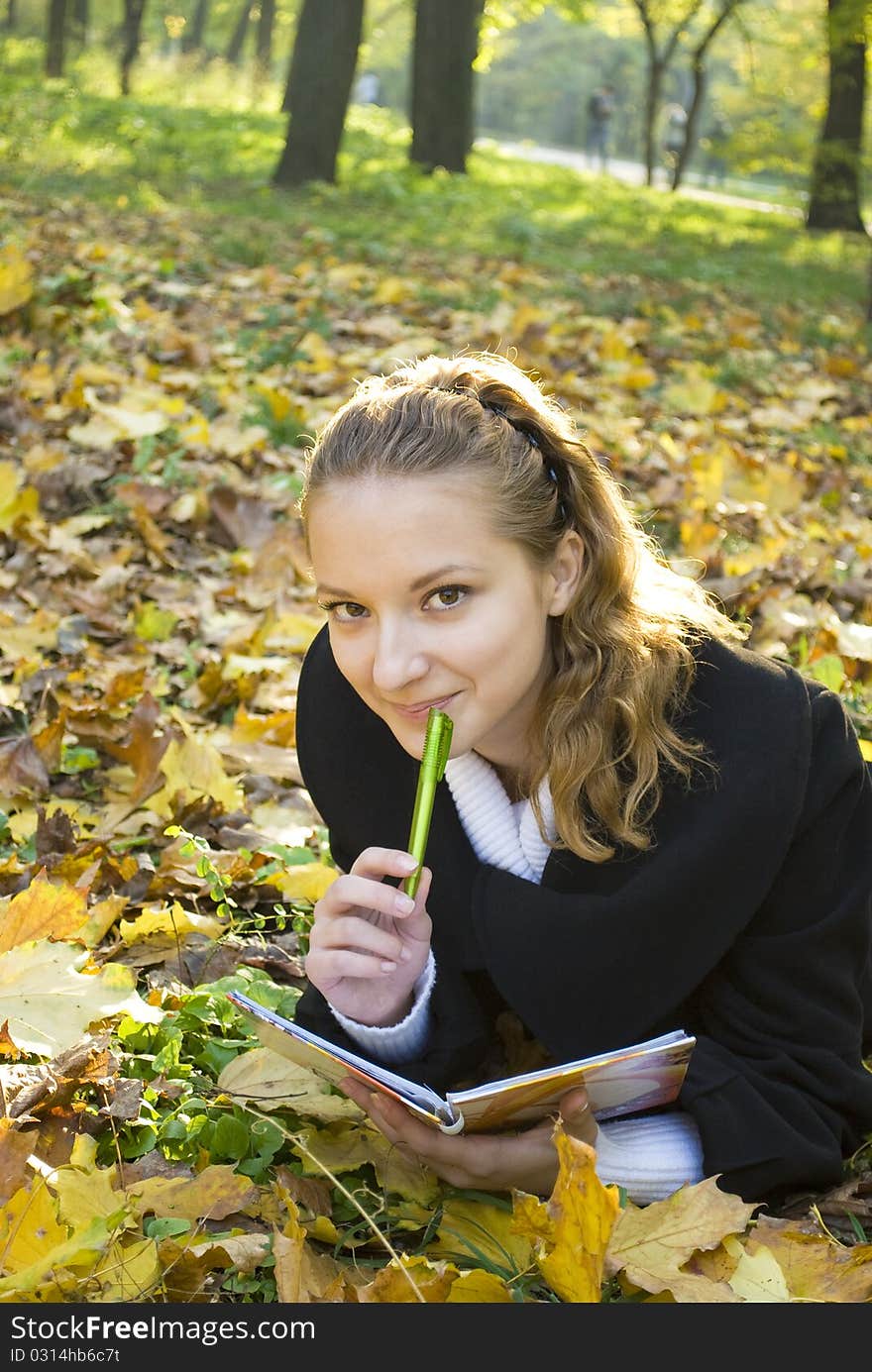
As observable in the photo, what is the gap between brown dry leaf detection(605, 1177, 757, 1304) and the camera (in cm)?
160

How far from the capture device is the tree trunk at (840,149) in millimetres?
12898

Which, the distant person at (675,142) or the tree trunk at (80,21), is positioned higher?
the tree trunk at (80,21)

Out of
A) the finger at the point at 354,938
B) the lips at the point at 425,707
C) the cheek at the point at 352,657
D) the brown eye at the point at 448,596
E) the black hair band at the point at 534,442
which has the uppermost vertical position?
the black hair band at the point at 534,442

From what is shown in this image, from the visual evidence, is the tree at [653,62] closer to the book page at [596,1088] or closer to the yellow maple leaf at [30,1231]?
the book page at [596,1088]

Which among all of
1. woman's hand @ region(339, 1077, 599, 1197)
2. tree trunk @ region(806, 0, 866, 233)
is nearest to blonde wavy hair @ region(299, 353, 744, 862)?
woman's hand @ region(339, 1077, 599, 1197)

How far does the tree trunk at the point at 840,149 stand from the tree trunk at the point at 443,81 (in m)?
3.53

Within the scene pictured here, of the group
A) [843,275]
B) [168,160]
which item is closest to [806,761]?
[843,275]

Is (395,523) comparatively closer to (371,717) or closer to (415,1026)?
(371,717)

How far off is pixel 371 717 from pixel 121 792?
0.83 metres

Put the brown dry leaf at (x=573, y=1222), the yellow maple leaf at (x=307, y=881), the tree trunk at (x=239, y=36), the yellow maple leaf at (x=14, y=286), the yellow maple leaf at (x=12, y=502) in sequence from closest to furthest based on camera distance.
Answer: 1. the brown dry leaf at (x=573, y=1222)
2. the yellow maple leaf at (x=307, y=881)
3. the yellow maple leaf at (x=12, y=502)
4. the yellow maple leaf at (x=14, y=286)
5. the tree trunk at (x=239, y=36)

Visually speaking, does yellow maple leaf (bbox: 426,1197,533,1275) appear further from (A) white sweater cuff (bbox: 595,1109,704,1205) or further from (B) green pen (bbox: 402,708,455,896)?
(B) green pen (bbox: 402,708,455,896)

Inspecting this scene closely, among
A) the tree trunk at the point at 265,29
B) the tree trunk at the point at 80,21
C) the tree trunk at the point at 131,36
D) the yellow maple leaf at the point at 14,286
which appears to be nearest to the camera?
the yellow maple leaf at the point at 14,286

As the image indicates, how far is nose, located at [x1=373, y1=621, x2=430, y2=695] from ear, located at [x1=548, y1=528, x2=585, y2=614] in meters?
0.30

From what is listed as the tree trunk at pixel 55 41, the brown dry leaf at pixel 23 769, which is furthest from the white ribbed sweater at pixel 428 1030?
the tree trunk at pixel 55 41
